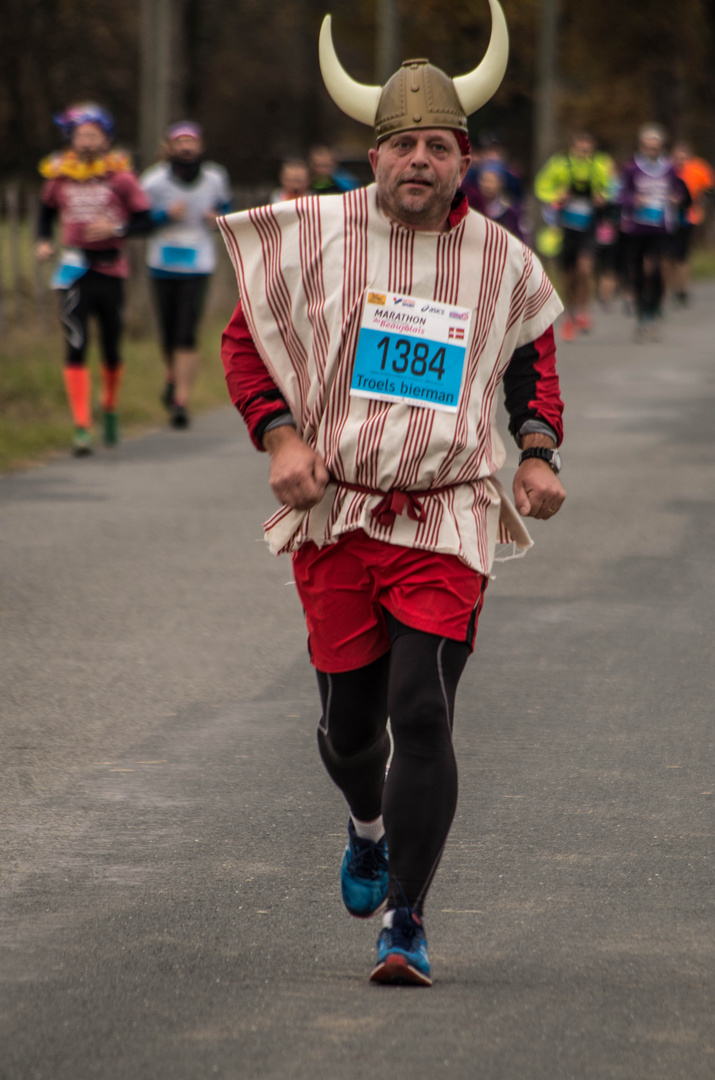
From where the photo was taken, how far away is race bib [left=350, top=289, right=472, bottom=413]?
382 cm

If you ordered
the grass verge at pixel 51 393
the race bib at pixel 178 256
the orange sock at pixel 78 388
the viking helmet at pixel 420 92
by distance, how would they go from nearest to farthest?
the viking helmet at pixel 420 92 → the orange sock at pixel 78 388 → the grass verge at pixel 51 393 → the race bib at pixel 178 256

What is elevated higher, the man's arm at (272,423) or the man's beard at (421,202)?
the man's beard at (421,202)

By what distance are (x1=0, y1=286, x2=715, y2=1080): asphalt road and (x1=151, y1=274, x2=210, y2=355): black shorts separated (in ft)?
12.9

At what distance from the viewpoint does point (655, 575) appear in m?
8.38

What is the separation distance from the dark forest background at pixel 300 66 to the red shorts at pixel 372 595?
3572 cm

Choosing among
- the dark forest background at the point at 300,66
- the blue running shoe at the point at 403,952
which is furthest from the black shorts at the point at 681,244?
the blue running shoe at the point at 403,952

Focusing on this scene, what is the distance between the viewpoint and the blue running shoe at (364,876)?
4.10 meters

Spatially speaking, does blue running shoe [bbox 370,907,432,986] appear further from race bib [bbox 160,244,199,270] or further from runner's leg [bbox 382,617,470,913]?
race bib [bbox 160,244,199,270]

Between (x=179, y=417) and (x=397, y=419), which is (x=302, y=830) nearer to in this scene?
(x=397, y=419)

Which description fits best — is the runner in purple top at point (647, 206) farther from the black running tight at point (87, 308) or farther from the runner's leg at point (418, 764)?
the runner's leg at point (418, 764)

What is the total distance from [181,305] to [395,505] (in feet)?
31.7

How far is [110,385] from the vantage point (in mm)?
12312

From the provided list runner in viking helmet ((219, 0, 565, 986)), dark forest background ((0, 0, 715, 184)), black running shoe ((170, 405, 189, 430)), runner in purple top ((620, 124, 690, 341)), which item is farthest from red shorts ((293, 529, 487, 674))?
dark forest background ((0, 0, 715, 184))

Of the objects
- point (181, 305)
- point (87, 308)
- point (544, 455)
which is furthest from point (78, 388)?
point (544, 455)
